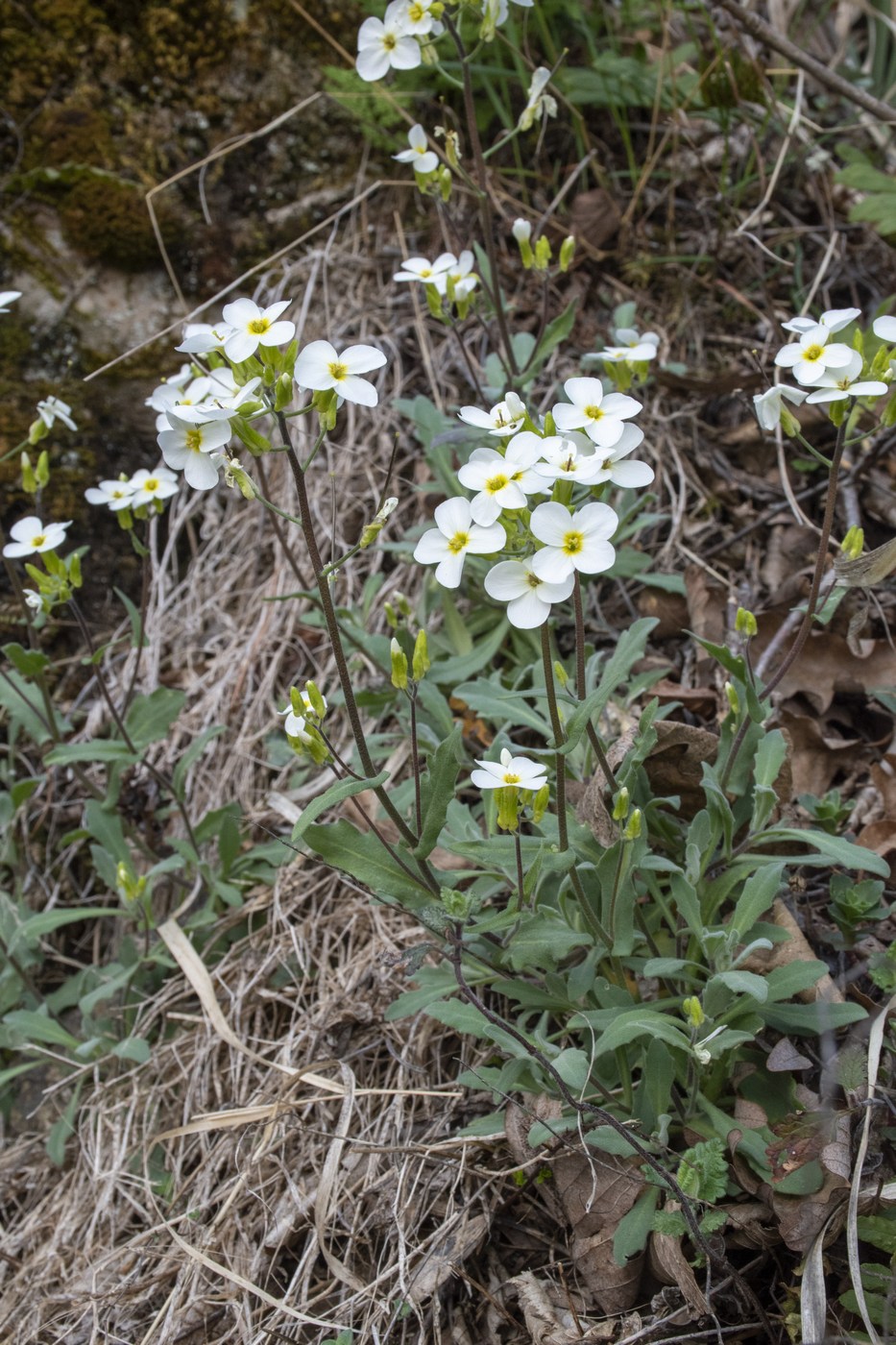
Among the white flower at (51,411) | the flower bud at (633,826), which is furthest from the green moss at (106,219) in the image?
the flower bud at (633,826)

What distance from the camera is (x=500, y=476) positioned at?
2062 mm

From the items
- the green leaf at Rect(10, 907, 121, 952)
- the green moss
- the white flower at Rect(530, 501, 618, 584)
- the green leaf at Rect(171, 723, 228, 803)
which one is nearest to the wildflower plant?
the white flower at Rect(530, 501, 618, 584)

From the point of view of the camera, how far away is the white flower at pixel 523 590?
6.58ft

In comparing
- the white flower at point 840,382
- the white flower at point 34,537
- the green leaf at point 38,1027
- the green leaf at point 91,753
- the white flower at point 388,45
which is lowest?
the green leaf at point 38,1027

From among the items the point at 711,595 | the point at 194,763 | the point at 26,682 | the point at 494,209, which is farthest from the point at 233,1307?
the point at 494,209

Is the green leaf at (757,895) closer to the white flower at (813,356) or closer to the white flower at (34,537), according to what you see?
the white flower at (813,356)

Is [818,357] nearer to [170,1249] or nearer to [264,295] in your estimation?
[170,1249]

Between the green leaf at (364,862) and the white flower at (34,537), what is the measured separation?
140 centimetres

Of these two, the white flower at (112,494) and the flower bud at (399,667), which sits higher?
the flower bud at (399,667)

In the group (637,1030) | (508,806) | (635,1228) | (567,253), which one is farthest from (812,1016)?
(567,253)

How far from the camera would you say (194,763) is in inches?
153

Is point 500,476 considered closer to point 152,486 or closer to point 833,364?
point 833,364

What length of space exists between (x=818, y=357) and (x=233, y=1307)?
2.62 m

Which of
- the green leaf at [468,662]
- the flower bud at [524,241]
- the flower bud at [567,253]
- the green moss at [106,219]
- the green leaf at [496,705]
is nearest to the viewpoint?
the green leaf at [496,705]
